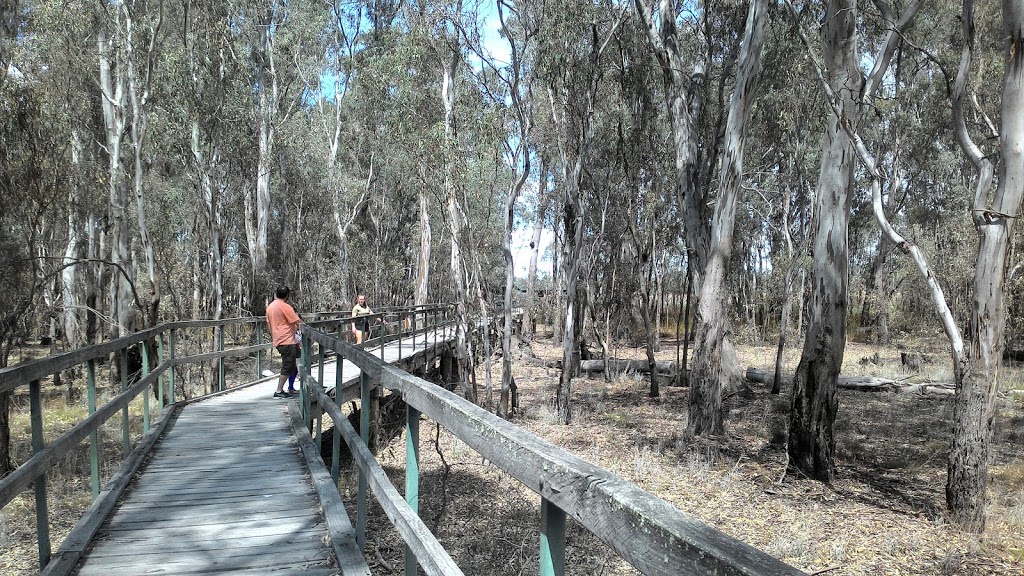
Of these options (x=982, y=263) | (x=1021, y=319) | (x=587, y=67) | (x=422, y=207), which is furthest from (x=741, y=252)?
(x=982, y=263)

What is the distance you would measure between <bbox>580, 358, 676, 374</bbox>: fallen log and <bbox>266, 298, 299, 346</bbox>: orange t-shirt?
11390 mm

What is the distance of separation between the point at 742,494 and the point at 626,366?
1179cm

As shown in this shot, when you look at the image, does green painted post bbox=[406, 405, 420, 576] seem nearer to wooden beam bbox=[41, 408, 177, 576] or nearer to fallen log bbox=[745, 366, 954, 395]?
wooden beam bbox=[41, 408, 177, 576]

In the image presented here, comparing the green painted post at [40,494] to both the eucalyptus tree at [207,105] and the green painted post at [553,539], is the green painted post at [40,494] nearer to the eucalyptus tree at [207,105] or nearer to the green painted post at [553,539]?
the green painted post at [553,539]

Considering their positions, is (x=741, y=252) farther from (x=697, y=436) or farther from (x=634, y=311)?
(x=697, y=436)

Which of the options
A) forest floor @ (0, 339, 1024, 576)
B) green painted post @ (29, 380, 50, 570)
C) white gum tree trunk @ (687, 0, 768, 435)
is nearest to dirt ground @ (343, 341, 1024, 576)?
forest floor @ (0, 339, 1024, 576)

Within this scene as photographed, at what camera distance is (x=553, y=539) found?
150 centimetres

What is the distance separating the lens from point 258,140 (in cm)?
2750

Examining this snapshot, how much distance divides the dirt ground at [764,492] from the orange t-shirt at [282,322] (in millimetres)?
2248

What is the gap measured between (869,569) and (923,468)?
13.4ft

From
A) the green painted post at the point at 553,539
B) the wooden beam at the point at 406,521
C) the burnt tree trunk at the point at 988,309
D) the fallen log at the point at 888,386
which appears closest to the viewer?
the green painted post at the point at 553,539

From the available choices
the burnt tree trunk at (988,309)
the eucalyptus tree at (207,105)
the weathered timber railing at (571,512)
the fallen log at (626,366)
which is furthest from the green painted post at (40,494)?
the fallen log at (626,366)

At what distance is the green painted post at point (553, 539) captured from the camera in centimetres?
148

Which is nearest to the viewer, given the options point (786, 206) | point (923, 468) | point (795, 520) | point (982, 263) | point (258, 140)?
point (982, 263)
